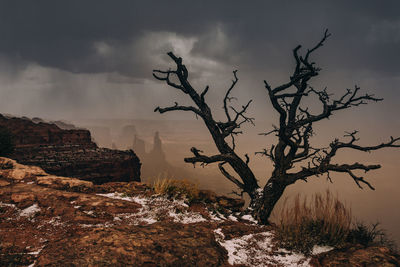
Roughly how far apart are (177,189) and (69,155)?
73.5 feet

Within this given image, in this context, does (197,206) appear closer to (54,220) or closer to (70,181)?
(54,220)

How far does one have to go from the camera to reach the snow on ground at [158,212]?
6210 millimetres

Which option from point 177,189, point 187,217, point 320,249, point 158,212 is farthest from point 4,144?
point 320,249

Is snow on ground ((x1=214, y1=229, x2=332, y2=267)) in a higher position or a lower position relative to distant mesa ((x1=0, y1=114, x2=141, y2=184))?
higher

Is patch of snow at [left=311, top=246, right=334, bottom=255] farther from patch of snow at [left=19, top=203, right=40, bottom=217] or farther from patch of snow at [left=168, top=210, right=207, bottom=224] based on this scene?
patch of snow at [left=19, top=203, right=40, bottom=217]

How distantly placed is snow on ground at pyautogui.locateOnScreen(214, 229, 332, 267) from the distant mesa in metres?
21.5

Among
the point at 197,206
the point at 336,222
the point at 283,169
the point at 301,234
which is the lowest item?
the point at 197,206

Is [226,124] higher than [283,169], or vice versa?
[226,124]

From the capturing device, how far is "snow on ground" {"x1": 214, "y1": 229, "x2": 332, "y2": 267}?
445 centimetres

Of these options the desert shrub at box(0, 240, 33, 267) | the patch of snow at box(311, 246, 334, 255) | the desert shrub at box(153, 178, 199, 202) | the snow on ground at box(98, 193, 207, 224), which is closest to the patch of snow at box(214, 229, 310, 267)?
the patch of snow at box(311, 246, 334, 255)

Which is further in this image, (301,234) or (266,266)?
(301,234)

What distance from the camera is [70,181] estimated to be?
8.93 metres

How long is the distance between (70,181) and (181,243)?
6.51 meters

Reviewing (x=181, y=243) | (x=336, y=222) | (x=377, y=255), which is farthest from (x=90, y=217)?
(x=377, y=255)
